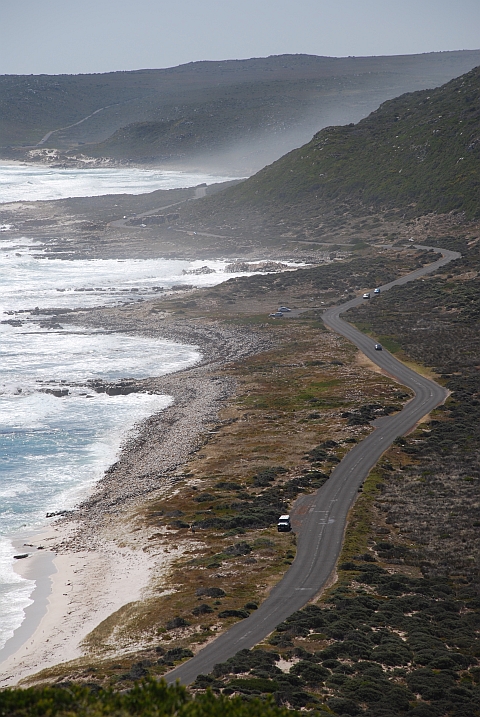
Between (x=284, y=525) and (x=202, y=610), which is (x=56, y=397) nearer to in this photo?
(x=284, y=525)

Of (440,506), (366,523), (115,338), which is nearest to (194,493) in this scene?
(366,523)

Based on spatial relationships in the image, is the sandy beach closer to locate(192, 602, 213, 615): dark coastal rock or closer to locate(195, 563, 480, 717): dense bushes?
locate(192, 602, 213, 615): dark coastal rock

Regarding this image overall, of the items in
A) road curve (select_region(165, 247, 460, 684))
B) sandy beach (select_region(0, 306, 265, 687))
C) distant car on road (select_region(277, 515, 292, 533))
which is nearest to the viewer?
road curve (select_region(165, 247, 460, 684))

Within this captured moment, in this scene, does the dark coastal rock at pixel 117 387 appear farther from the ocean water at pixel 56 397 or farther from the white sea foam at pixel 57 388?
the white sea foam at pixel 57 388

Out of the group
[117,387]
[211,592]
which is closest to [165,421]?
[117,387]

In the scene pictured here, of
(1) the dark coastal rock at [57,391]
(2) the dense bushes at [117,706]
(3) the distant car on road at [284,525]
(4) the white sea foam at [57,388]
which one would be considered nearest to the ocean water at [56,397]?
(4) the white sea foam at [57,388]

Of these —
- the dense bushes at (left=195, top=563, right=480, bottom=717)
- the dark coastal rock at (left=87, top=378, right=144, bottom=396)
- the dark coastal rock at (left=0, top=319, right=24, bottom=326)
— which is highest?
the dark coastal rock at (left=0, top=319, right=24, bottom=326)

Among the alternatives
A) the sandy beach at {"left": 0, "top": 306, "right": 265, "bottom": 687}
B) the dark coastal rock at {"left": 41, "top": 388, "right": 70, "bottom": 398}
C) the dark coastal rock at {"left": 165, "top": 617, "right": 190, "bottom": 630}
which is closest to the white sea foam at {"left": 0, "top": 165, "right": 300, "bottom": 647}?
the dark coastal rock at {"left": 41, "top": 388, "right": 70, "bottom": 398}

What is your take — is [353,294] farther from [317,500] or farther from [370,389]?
[317,500]
